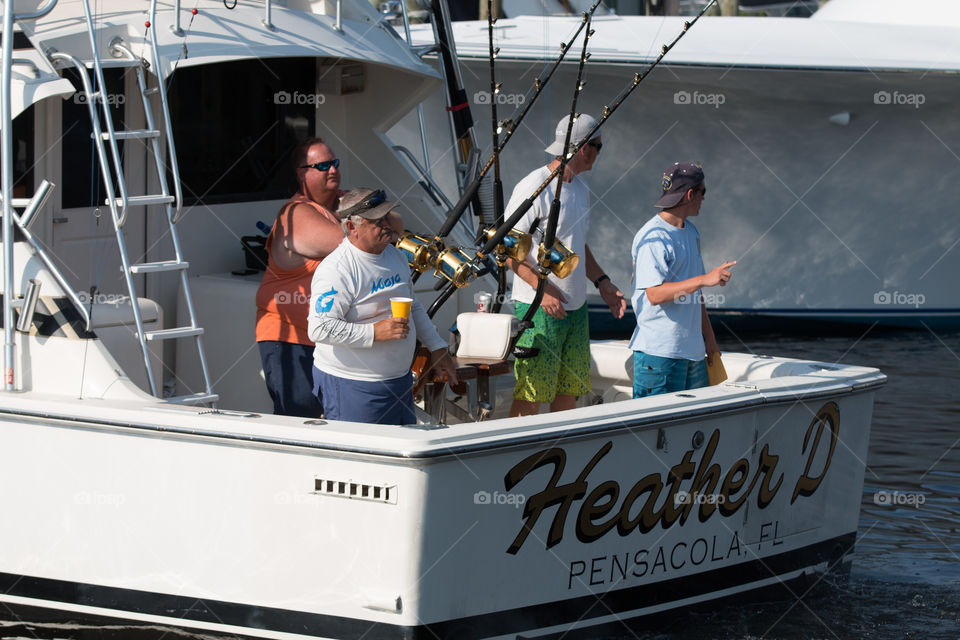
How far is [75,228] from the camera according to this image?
17.7ft

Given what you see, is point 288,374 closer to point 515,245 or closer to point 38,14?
point 515,245

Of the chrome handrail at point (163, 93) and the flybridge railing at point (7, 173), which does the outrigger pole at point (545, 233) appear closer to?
the chrome handrail at point (163, 93)

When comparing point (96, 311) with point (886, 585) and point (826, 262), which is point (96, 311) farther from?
point (826, 262)

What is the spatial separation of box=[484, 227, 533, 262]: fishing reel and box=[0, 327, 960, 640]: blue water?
5.31ft

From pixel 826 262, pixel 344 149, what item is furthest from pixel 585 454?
pixel 826 262

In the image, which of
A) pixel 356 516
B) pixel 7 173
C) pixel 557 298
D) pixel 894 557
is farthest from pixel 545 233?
pixel 894 557

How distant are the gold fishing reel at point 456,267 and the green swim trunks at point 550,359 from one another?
0.51 meters

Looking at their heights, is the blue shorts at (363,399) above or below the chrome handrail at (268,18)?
below

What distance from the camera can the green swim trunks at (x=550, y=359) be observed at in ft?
18.3

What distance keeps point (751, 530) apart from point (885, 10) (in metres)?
9.83

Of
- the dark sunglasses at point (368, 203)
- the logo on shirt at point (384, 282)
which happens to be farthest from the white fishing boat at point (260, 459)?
the dark sunglasses at point (368, 203)

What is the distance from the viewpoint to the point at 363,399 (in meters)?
4.59

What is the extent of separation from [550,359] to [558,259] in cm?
51

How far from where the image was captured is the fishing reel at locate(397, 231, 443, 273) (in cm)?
521
